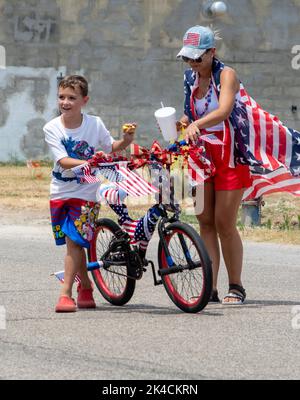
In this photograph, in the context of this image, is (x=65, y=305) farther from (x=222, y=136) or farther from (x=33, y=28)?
(x=33, y=28)

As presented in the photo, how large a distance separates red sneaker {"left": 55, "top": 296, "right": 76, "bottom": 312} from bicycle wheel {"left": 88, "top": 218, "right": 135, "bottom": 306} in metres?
0.41

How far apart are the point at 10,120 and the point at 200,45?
15572 mm

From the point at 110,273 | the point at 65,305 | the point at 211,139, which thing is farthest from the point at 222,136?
the point at 65,305

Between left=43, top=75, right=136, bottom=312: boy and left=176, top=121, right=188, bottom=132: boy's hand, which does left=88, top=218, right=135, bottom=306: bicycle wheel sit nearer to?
left=43, top=75, right=136, bottom=312: boy

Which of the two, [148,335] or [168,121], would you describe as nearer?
[148,335]

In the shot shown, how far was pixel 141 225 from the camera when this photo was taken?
8688mm

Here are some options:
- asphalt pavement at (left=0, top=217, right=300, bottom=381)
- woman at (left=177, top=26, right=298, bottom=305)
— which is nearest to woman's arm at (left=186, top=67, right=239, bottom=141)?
woman at (left=177, top=26, right=298, bottom=305)

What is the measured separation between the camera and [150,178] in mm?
8664

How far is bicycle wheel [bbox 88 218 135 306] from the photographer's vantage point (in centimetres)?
884

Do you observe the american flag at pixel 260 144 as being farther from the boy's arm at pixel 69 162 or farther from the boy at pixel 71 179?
the boy's arm at pixel 69 162

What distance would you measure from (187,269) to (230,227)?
752 mm

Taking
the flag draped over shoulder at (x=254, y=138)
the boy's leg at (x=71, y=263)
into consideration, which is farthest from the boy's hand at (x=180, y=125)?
the boy's leg at (x=71, y=263)

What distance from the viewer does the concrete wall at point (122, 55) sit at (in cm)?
2383
